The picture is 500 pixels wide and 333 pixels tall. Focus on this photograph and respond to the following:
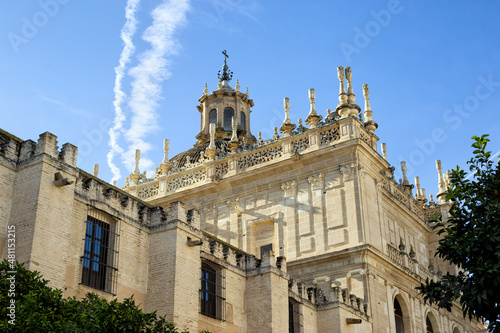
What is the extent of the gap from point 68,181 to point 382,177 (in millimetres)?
19877

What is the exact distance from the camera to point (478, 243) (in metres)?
15.8

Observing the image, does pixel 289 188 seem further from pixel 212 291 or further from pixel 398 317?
pixel 212 291

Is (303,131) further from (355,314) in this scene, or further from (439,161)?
(439,161)

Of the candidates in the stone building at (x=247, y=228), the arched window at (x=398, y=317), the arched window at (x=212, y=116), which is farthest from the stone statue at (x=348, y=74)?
the arched window at (x=212, y=116)

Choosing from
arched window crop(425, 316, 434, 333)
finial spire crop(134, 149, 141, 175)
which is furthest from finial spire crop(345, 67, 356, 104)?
finial spire crop(134, 149, 141, 175)

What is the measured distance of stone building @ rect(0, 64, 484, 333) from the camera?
63.4 ft

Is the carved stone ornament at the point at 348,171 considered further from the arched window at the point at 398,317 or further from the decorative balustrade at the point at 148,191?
the decorative balustrade at the point at 148,191

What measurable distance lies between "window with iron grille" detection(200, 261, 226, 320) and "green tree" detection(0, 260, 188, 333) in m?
6.50

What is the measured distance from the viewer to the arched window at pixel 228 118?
4814cm

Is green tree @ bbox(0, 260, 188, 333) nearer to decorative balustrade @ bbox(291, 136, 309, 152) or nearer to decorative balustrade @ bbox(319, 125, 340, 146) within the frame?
decorative balustrade @ bbox(319, 125, 340, 146)

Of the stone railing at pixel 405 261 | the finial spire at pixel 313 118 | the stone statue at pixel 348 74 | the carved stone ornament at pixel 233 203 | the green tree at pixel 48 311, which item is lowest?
the green tree at pixel 48 311

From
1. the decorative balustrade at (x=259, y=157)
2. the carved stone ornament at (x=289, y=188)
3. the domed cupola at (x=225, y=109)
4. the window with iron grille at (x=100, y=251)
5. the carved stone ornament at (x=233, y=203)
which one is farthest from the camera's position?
the domed cupola at (x=225, y=109)

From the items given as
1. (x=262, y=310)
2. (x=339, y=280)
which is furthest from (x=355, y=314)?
(x=262, y=310)

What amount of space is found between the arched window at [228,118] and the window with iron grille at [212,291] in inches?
957
